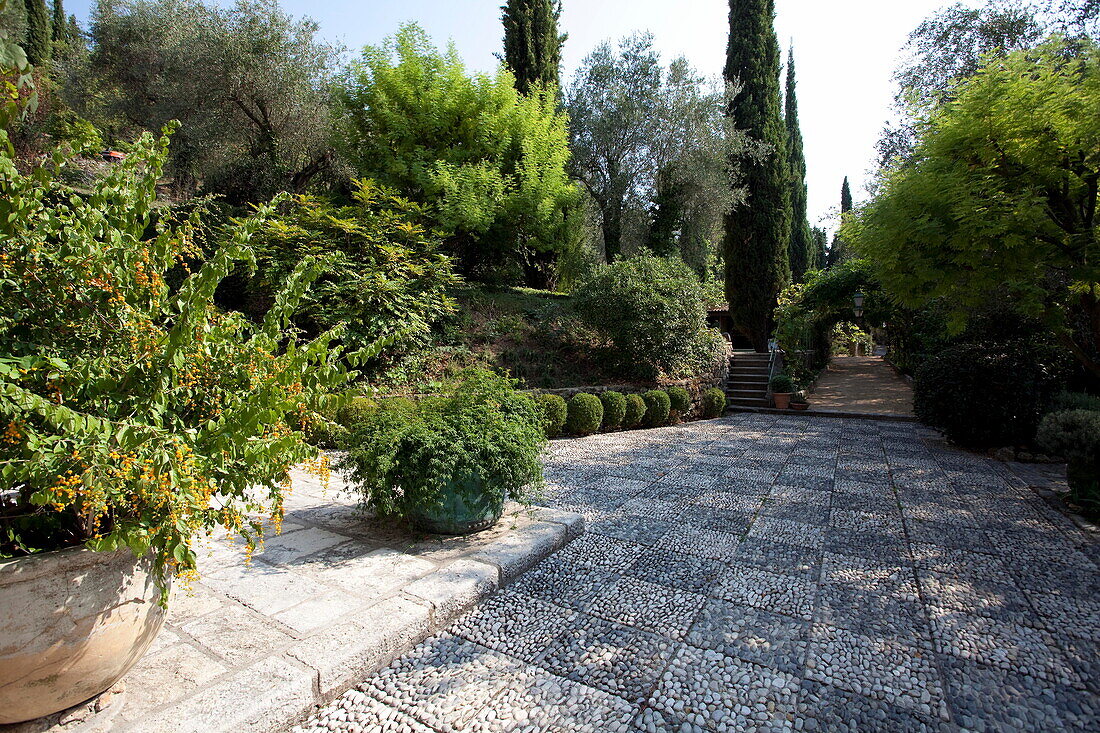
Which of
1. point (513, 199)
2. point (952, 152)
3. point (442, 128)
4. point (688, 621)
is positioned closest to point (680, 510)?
point (688, 621)

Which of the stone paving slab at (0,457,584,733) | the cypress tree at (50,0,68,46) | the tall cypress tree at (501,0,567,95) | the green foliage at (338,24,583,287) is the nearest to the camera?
the stone paving slab at (0,457,584,733)

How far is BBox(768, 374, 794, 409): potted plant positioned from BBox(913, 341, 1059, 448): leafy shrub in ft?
12.6

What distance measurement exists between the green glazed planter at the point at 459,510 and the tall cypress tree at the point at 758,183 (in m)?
13.4

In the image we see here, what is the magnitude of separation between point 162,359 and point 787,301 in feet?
49.6

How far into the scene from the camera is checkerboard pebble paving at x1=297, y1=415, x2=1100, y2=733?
6.39 feet

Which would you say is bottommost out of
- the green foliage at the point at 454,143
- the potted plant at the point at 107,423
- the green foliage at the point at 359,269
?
the potted plant at the point at 107,423

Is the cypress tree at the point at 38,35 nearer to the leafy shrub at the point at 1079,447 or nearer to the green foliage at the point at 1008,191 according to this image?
the green foliage at the point at 1008,191

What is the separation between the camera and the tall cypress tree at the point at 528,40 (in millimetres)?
12406

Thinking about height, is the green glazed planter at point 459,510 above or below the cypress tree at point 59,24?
below

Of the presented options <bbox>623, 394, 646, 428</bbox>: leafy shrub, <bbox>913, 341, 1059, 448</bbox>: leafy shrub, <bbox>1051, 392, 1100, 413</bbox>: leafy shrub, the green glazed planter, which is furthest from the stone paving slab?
<bbox>913, 341, 1059, 448</bbox>: leafy shrub

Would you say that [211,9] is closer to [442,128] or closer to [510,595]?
[442,128]

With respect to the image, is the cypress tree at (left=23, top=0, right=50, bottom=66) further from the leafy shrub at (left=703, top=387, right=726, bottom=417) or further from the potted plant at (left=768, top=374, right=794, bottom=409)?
the potted plant at (left=768, top=374, right=794, bottom=409)

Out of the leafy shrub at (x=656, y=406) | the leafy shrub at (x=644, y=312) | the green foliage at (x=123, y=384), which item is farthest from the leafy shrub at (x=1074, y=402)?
the green foliage at (x=123, y=384)

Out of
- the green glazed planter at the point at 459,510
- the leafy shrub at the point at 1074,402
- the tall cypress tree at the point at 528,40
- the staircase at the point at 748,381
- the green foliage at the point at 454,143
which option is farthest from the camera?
the tall cypress tree at the point at 528,40
